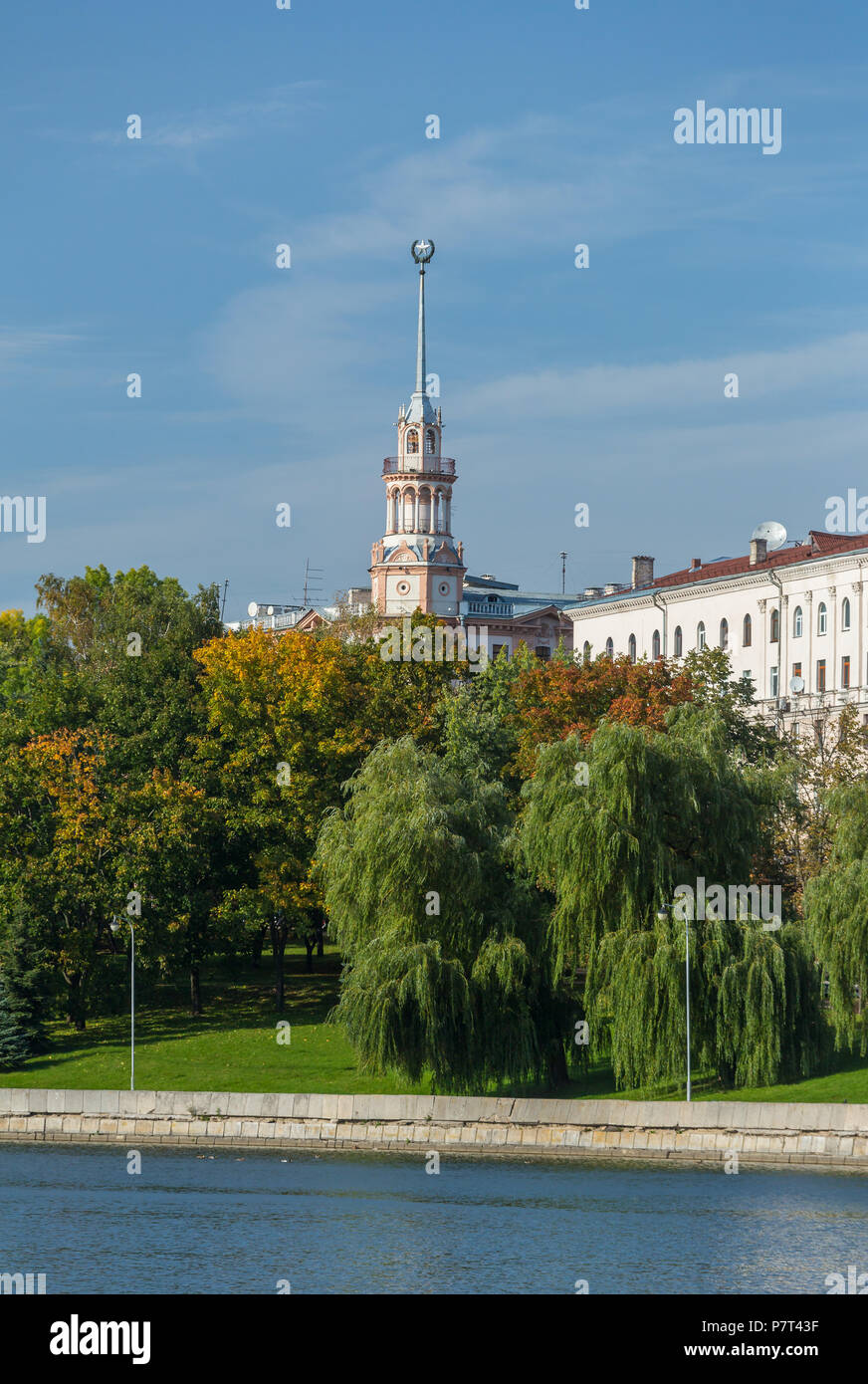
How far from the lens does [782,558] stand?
96750 millimetres

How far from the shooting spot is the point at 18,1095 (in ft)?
187

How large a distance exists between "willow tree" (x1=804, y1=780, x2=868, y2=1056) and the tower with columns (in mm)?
73789

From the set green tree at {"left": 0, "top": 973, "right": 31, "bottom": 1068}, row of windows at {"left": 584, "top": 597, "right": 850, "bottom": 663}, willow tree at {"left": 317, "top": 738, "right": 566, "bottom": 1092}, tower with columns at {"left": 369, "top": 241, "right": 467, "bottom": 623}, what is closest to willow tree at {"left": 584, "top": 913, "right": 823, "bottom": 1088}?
willow tree at {"left": 317, "top": 738, "right": 566, "bottom": 1092}

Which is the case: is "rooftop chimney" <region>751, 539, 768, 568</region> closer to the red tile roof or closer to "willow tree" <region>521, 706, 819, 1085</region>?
the red tile roof

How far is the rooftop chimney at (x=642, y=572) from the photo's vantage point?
113500 mm

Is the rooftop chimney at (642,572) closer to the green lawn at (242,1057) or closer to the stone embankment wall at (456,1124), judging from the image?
the green lawn at (242,1057)

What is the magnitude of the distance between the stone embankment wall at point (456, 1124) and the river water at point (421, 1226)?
1.52 meters

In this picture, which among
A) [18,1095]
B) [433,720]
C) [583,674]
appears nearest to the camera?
[18,1095]

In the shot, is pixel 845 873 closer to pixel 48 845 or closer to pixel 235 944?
pixel 235 944

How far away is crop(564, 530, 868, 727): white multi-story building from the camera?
295 feet

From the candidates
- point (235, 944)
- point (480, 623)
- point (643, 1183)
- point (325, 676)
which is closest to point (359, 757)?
point (325, 676)

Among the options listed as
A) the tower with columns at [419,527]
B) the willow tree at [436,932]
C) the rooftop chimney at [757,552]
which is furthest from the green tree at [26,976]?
the tower with columns at [419,527]

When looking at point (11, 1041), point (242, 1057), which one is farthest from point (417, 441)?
point (11, 1041)
